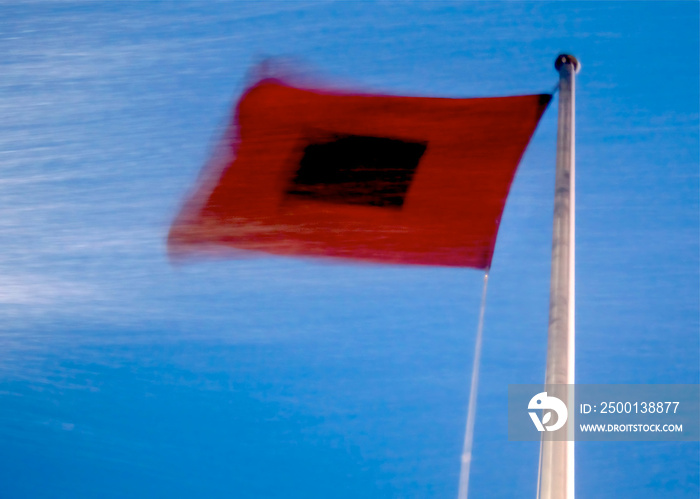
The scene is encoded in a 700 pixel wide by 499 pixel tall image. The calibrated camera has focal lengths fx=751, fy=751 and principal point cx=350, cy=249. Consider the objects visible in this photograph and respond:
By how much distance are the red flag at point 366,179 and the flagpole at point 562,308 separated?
1.17 meters

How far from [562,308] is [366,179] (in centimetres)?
298

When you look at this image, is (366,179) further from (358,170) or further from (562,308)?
(562,308)

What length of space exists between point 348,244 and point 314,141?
127 centimetres

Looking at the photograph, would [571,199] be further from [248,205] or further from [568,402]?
[248,205]

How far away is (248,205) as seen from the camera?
21.1ft

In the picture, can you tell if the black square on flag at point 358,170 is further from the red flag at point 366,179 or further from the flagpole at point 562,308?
the flagpole at point 562,308

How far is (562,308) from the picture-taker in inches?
167

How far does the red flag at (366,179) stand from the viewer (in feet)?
20.5

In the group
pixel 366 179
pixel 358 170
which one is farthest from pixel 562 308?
pixel 358 170

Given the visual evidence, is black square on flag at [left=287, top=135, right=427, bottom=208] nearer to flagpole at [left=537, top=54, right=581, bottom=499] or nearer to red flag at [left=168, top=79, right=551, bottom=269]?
red flag at [left=168, top=79, right=551, bottom=269]

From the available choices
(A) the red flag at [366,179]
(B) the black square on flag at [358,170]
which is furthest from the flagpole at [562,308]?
(B) the black square on flag at [358,170]

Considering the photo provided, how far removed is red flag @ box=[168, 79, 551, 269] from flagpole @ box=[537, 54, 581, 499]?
1168 millimetres

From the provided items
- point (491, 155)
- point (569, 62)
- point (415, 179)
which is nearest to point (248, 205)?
point (415, 179)

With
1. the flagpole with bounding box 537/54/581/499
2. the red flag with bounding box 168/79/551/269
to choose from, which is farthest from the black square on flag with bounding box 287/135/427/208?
the flagpole with bounding box 537/54/581/499
